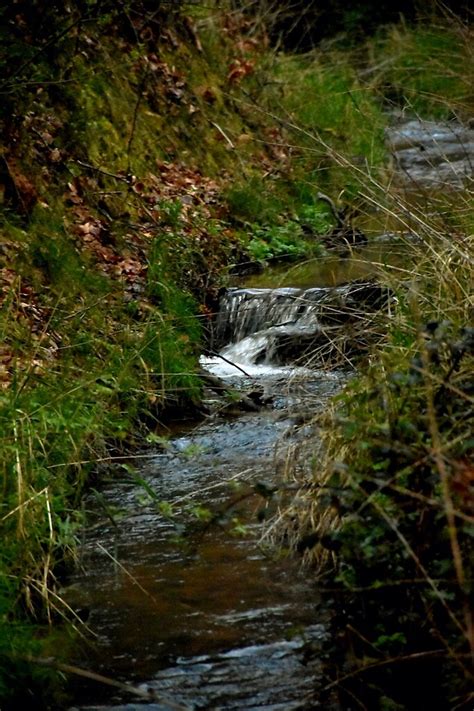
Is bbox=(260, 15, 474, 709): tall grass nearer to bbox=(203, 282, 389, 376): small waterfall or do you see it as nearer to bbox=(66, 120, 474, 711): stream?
bbox=(66, 120, 474, 711): stream

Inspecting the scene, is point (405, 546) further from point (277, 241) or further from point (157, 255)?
point (277, 241)

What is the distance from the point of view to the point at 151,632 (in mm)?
4316

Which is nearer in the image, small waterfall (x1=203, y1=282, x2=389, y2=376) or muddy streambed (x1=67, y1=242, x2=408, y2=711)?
muddy streambed (x1=67, y1=242, x2=408, y2=711)

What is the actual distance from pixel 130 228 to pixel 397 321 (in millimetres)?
4225

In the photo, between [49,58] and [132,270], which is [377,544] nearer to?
[132,270]

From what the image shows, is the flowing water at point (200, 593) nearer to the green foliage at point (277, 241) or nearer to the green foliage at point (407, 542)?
the green foliage at point (407, 542)

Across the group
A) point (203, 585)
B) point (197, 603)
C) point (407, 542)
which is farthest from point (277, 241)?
point (407, 542)

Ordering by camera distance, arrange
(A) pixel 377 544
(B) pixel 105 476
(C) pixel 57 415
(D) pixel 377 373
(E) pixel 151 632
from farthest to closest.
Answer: (B) pixel 105 476 → (C) pixel 57 415 → (D) pixel 377 373 → (E) pixel 151 632 → (A) pixel 377 544

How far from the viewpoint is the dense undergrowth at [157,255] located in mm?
3643

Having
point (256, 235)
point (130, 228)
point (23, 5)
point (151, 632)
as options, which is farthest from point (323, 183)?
point (151, 632)

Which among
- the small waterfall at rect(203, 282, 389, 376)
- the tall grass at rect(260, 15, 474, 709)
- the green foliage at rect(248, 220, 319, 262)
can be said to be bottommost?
the green foliage at rect(248, 220, 319, 262)

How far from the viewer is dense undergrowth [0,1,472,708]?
3643 mm

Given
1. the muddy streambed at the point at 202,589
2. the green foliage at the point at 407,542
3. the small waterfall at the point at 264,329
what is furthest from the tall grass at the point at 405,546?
the small waterfall at the point at 264,329

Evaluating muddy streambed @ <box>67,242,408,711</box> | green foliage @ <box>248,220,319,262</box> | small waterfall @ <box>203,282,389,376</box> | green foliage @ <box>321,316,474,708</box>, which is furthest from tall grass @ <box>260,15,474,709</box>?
green foliage @ <box>248,220,319,262</box>
